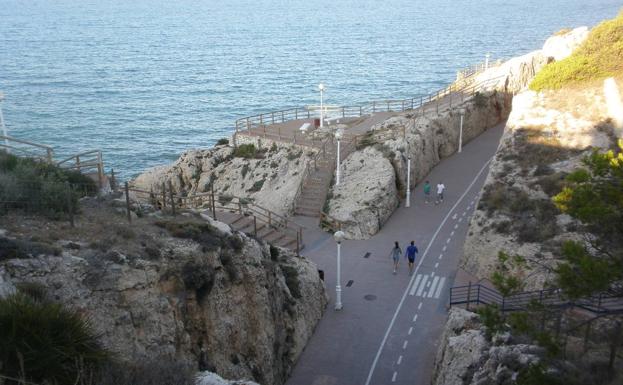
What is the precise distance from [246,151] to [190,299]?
26.7m

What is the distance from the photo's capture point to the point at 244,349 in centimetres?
1552

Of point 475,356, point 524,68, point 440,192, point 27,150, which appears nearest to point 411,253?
point 440,192

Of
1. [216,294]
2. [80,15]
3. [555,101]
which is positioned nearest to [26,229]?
[216,294]

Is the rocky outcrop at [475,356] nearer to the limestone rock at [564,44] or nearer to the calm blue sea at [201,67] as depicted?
the limestone rock at [564,44]

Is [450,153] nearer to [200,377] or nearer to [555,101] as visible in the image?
[555,101]

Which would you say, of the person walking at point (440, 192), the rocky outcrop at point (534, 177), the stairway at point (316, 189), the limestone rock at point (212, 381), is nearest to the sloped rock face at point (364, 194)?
the stairway at point (316, 189)

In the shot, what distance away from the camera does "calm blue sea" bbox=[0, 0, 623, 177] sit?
61.4 m

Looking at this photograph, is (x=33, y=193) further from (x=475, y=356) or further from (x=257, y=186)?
(x=257, y=186)

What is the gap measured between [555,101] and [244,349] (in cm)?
2503

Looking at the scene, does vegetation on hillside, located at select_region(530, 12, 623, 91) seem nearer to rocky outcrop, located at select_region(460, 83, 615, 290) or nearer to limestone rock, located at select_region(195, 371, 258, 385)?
rocky outcrop, located at select_region(460, 83, 615, 290)

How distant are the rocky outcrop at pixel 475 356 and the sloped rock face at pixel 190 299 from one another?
16.1 ft

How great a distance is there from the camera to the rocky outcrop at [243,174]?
3288cm

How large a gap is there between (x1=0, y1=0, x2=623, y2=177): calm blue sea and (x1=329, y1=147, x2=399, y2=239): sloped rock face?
2646 centimetres

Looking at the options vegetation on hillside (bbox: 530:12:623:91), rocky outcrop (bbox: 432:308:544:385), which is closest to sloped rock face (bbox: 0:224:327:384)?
rocky outcrop (bbox: 432:308:544:385)
